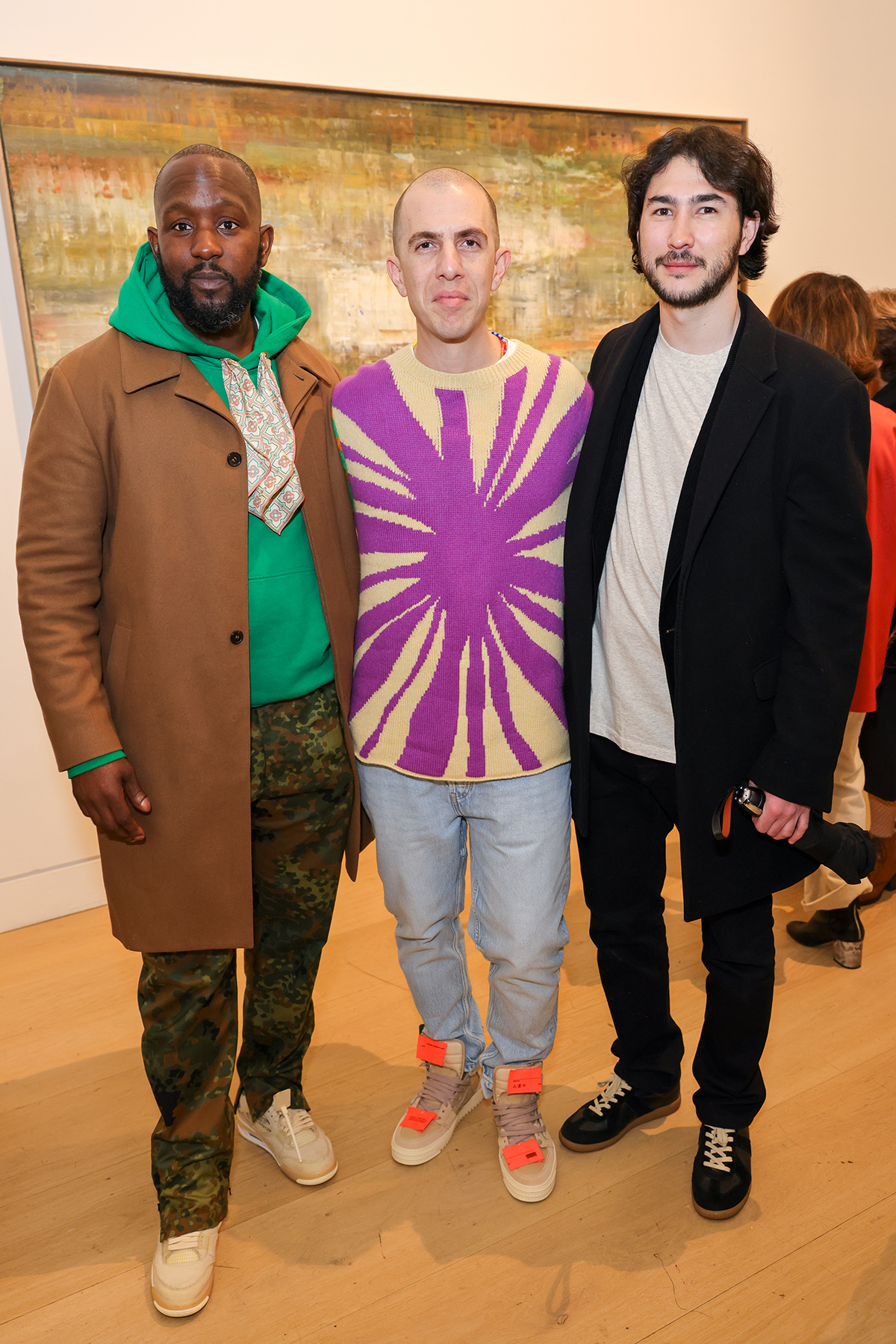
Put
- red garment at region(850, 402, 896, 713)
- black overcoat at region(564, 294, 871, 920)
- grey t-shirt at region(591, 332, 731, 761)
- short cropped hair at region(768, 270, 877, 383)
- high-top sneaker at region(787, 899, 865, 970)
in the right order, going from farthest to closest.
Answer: high-top sneaker at region(787, 899, 865, 970) < short cropped hair at region(768, 270, 877, 383) < red garment at region(850, 402, 896, 713) < grey t-shirt at region(591, 332, 731, 761) < black overcoat at region(564, 294, 871, 920)

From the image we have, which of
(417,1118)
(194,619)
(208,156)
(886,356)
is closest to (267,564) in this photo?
(194,619)

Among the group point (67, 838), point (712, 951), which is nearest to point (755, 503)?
point (712, 951)

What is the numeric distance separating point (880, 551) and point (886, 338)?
0.68 meters

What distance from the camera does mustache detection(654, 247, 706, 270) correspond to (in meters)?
1.51

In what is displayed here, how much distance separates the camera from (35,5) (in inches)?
94.3

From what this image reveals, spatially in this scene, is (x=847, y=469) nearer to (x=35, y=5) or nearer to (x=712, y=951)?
(x=712, y=951)

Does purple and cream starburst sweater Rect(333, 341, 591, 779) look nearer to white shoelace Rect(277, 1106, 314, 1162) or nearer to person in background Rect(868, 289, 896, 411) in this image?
white shoelace Rect(277, 1106, 314, 1162)

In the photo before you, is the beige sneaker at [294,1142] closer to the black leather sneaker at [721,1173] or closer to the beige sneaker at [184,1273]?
the beige sneaker at [184,1273]

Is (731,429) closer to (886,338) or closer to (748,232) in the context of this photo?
(748,232)

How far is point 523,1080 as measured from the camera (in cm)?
184

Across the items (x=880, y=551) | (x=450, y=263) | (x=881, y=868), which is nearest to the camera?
(x=450, y=263)

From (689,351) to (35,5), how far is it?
197 centimetres

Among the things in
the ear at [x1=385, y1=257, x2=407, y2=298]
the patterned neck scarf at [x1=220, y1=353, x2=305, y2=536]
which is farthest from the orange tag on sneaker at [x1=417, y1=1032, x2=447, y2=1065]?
the ear at [x1=385, y1=257, x2=407, y2=298]

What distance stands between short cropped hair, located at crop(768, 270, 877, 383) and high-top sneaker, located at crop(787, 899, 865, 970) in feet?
4.39
